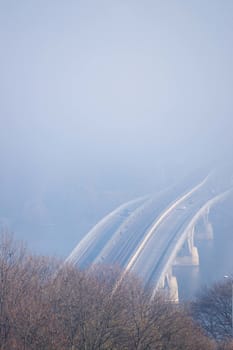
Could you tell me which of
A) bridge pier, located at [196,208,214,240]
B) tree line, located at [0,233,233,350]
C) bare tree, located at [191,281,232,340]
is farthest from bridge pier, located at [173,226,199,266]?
tree line, located at [0,233,233,350]

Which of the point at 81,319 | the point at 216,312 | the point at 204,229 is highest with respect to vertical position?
the point at 81,319

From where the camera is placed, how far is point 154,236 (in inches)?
392

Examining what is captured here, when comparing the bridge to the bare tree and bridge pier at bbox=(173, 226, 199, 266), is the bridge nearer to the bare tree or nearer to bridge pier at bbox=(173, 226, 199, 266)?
bridge pier at bbox=(173, 226, 199, 266)

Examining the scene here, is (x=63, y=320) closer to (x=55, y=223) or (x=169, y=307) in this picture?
(x=169, y=307)

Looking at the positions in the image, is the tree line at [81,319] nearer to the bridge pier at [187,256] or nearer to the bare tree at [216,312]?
the bare tree at [216,312]

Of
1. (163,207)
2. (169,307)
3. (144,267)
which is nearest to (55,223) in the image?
(163,207)

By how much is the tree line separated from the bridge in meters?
2.67

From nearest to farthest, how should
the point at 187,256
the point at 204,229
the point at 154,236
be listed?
1. the point at 154,236
2. the point at 187,256
3. the point at 204,229

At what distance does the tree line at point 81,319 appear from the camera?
255cm

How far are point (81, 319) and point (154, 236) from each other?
7.06m

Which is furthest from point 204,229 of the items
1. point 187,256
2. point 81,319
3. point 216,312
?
point 81,319

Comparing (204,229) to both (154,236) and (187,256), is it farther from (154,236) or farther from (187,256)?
(154,236)

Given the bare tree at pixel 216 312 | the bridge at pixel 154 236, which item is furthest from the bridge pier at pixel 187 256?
the bare tree at pixel 216 312

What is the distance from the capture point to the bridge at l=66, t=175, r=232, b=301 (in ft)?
27.5
